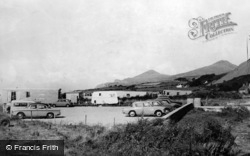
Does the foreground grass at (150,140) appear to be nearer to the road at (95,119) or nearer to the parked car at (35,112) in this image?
the road at (95,119)

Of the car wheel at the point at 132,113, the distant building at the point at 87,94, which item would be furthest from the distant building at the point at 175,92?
the car wheel at the point at 132,113

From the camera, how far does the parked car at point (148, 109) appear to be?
21766 mm

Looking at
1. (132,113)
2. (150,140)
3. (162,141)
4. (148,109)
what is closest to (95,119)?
(132,113)

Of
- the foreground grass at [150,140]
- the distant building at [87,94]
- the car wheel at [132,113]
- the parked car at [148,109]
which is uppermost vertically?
the distant building at [87,94]

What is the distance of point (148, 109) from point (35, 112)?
8.12 metres

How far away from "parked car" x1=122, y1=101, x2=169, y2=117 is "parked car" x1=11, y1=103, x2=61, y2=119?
5390mm

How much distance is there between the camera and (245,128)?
1819 centimetres

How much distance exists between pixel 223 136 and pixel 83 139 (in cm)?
561

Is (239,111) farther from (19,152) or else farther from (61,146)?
(19,152)

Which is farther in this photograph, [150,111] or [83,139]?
[150,111]

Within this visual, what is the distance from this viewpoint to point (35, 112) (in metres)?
22.3

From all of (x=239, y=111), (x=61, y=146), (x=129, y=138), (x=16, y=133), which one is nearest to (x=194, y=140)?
(x=129, y=138)

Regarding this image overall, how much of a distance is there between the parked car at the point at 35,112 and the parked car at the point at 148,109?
5.39 m

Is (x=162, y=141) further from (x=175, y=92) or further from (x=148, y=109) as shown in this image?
(x=175, y=92)
